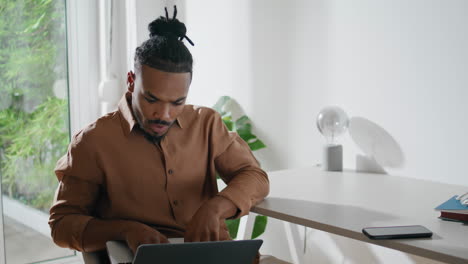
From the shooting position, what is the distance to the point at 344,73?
6.26ft

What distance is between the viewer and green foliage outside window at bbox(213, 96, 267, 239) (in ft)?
7.21

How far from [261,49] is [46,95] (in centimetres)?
114

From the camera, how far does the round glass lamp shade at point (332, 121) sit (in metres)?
1.82

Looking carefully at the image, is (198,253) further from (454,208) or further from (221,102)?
(221,102)

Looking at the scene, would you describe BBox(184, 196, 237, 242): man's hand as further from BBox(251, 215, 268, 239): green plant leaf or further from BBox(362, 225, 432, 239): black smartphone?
BBox(251, 215, 268, 239): green plant leaf

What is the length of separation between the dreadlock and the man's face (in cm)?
2

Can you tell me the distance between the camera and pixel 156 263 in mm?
929

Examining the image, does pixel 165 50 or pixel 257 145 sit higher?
pixel 165 50

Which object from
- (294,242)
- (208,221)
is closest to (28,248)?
(294,242)

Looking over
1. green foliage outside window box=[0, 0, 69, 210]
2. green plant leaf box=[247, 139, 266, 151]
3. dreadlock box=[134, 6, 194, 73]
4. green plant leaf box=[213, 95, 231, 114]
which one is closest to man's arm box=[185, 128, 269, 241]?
dreadlock box=[134, 6, 194, 73]

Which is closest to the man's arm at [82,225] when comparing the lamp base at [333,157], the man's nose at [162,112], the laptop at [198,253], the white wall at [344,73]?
the laptop at [198,253]

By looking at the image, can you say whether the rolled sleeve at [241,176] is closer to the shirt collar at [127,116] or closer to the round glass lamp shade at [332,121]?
the shirt collar at [127,116]

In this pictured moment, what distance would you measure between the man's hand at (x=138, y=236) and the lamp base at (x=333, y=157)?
86 cm

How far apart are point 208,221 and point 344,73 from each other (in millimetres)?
975
